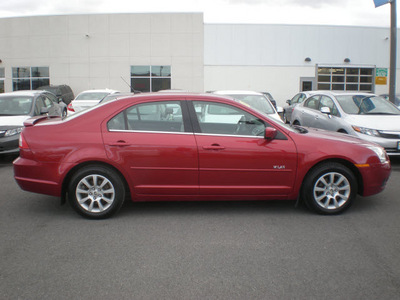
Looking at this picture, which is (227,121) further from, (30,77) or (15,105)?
(30,77)

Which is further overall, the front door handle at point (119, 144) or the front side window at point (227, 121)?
the front side window at point (227, 121)

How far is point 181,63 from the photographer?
113 ft

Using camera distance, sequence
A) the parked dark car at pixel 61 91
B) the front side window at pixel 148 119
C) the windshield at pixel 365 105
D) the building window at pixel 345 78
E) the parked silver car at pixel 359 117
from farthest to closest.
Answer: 1. the building window at pixel 345 78
2. the parked dark car at pixel 61 91
3. the windshield at pixel 365 105
4. the parked silver car at pixel 359 117
5. the front side window at pixel 148 119

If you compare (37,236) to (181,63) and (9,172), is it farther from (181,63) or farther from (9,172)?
Answer: (181,63)

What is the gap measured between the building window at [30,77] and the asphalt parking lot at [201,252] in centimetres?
3079

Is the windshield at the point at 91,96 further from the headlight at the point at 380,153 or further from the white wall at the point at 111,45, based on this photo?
the white wall at the point at 111,45

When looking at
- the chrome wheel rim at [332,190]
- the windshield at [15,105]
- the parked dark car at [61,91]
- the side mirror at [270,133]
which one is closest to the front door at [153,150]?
the side mirror at [270,133]

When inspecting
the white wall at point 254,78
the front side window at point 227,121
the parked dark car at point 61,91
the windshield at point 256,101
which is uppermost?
the white wall at point 254,78

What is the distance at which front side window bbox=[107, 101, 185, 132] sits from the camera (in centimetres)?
566

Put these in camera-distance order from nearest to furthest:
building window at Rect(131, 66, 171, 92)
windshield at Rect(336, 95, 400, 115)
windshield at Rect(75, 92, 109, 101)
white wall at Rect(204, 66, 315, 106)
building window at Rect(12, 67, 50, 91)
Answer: windshield at Rect(336, 95, 400, 115)
windshield at Rect(75, 92, 109, 101)
white wall at Rect(204, 66, 315, 106)
building window at Rect(131, 66, 171, 92)
building window at Rect(12, 67, 50, 91)

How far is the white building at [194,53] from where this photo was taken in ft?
111

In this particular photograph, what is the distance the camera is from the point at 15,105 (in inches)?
455

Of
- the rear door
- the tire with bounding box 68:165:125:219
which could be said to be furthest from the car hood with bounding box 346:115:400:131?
the tire with bounding box 68:165:125:219

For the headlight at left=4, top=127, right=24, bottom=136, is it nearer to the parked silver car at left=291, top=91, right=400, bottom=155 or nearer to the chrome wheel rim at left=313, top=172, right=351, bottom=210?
the parked silver car at left=291, top=91, right=400, bottom=155
